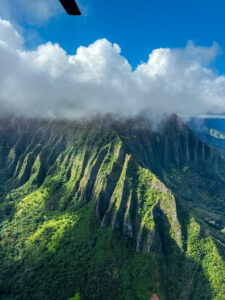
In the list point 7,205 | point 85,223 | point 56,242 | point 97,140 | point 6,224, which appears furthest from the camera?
point 97,140

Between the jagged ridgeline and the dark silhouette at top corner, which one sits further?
the jagged ridgeline

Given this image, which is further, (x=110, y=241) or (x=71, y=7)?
(x=110, y=241)

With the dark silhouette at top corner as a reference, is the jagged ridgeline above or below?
below

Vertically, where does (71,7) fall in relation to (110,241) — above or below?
above

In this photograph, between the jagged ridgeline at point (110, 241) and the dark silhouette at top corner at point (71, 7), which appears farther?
the jagged ridgeline at point (110, 241)

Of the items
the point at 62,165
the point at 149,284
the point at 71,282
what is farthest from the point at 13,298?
the point at 62,165

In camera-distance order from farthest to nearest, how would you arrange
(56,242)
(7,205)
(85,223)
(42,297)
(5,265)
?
(7,205), (85,223), (56,242), (5,265), (42,297)

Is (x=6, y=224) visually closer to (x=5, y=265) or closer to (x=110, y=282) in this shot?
(x=5, y=265)

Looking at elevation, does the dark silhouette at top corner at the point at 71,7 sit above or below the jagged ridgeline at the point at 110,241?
above
